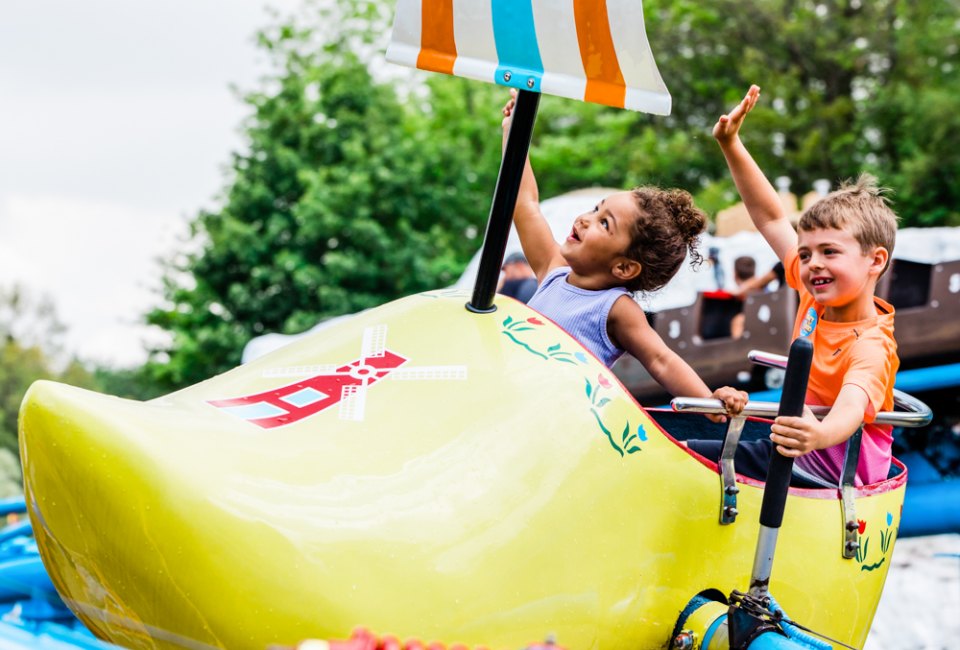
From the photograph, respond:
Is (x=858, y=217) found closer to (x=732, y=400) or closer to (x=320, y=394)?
(x=732, y=400)

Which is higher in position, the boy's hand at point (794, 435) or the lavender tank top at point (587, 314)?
the lavender tank top at point (587, 314)

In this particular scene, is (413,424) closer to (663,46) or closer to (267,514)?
(267,514)

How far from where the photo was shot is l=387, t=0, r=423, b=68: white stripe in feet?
5.90

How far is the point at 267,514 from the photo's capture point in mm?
1529

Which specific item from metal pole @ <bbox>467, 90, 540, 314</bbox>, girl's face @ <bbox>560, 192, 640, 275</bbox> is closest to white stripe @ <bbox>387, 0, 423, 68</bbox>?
metal pole @ <bbox>467, 90, 540, 314</bbox>

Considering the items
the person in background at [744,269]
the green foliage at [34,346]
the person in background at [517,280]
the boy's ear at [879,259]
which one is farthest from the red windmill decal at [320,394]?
the green foliage at [34,346]

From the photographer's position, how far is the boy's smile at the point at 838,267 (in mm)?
2262

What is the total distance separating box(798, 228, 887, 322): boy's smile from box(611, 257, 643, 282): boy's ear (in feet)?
1.20

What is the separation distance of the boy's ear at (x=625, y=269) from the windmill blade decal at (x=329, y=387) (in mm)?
620

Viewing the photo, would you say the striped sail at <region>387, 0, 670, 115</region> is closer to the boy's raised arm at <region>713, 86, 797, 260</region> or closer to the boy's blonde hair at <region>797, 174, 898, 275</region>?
the boy's blonde hair at <region>797, 174, 898, 275</region>

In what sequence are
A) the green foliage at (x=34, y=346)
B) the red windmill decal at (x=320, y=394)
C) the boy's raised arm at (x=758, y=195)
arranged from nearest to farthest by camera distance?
the red windmill decal at (x=320, y=394) → the boy's raised arm at (x=758, y=195) → the green foliage at (x=34, y=346)

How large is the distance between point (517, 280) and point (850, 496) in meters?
3.38

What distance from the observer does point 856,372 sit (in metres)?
2.19

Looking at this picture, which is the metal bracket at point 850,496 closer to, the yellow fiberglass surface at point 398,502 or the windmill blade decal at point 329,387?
the yellow fiberglass surface at point 398,502
